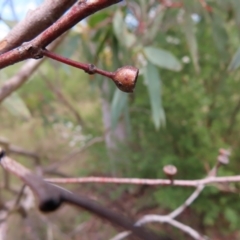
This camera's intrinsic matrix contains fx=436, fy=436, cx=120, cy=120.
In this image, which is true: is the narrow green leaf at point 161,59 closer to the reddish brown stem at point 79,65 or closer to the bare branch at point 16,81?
the bare branch at point 16,81

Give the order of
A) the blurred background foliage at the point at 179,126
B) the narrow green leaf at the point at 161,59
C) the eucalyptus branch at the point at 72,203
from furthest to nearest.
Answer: the blurred background foliage at the point at 179,126 < the narrow green leaf at the point at 161,59 < the eucalyptus branch at the point at 72,203

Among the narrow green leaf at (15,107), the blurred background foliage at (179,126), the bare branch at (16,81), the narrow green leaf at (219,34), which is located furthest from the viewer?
the blurred background foliage at (179,126)

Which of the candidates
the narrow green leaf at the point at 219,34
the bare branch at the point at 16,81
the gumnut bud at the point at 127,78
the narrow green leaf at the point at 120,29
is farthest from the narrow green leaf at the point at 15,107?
the gumnut bud at the point at 127,78

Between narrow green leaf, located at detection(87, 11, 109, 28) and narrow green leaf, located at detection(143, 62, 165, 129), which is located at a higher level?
narrow green leaf, located at detection(87, 11, 109, 28)

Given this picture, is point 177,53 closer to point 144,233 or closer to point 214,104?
point 214,104

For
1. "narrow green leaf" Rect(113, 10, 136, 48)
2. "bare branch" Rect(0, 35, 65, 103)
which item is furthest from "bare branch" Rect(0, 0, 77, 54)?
"narrow green leaf" Rect(113, 10, 136, 48)

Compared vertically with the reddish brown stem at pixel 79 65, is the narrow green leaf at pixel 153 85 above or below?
below

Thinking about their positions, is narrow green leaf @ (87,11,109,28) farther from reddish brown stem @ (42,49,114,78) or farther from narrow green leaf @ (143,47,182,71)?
reddish brown stem @ (42,49,114,78)

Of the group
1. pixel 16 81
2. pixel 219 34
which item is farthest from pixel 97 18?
pixel 16 81

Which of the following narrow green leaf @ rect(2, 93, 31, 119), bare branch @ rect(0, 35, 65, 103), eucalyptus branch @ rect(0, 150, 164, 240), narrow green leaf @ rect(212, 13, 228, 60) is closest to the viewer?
eucalyptus branch @ rect(0, 150, 164, 240)

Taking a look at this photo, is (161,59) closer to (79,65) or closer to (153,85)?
(153,85)
